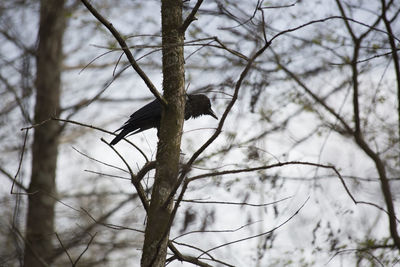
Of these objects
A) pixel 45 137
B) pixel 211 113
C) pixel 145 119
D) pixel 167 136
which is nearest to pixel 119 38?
pixel 167 136

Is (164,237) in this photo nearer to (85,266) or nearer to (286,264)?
(286,264)

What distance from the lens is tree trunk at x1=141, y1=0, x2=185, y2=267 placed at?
110 inches

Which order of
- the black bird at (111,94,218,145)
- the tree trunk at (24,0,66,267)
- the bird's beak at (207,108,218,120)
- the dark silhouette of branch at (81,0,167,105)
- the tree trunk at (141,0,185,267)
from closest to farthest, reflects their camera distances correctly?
the dark silhouette of branch at (81,0,167,105), the tree trunk at (141,0,185,267), the black bird at (111,94,218,145), the bird's beak at (207,108,218,120), the tree trunk at (24,0,66,267)

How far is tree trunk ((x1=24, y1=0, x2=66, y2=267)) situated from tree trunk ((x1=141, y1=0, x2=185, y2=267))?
425 centimetres

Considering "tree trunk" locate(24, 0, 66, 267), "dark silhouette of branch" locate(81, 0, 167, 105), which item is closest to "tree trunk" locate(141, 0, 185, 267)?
"dark silhouette of branch" locate(81, 0, 167, 105)

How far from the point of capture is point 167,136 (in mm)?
3010

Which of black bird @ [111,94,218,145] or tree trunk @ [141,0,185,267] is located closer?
tree trunk @ [141,0,185,267]

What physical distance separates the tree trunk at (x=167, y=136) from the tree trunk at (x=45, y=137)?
4253mm

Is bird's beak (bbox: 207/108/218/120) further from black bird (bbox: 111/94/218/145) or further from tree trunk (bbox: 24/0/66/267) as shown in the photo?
tree trunk (bbox: 24/0/66/267)

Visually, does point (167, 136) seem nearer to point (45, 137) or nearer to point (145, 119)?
point (145, 119)

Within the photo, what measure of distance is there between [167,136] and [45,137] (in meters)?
5.59

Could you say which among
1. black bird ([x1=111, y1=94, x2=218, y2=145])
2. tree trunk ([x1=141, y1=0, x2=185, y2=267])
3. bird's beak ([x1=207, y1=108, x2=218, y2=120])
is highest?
bird's beak ([x1=207, y1=108, x2=218, y2=120])

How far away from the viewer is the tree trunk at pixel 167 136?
278 centimetres

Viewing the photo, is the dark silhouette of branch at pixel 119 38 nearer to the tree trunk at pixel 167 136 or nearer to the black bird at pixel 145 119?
the tree trunk at pixel 167 136
